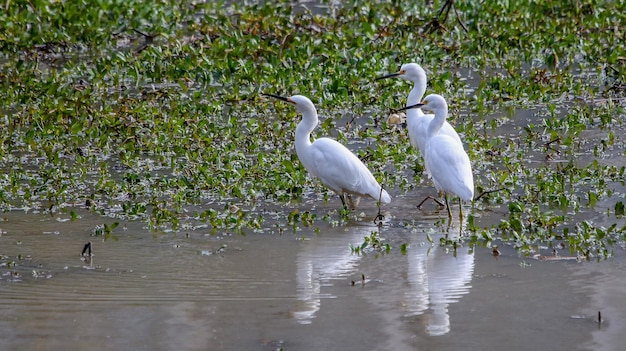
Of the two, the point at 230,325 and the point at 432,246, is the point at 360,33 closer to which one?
the point at 432,246

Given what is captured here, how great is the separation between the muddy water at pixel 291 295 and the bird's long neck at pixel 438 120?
136cm

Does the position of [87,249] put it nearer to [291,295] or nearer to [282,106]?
[291,295]

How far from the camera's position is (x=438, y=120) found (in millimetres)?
8969

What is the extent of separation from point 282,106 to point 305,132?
2374 mm

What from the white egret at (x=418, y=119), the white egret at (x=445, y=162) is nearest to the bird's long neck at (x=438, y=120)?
the white egret at (x=445, y=162)

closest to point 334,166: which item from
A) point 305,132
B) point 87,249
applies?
point 305,132

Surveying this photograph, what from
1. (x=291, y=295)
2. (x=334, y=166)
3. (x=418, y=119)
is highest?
(x=418, y=119)

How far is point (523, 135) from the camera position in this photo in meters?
10.5

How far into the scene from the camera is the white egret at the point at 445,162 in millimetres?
8094

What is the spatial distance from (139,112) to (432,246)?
4.44 meters

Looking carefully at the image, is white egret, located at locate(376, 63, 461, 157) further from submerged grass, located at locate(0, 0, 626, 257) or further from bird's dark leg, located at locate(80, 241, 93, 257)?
bird's dark leg, located at locate(80, 241, 93, 257)

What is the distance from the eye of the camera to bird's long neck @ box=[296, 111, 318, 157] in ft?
29.6

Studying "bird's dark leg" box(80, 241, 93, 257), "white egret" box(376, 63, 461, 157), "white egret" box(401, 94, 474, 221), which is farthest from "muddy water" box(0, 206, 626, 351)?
"white egret" box(376, 63, 461, 157)

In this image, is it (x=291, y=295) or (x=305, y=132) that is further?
(x=305, y=132)
